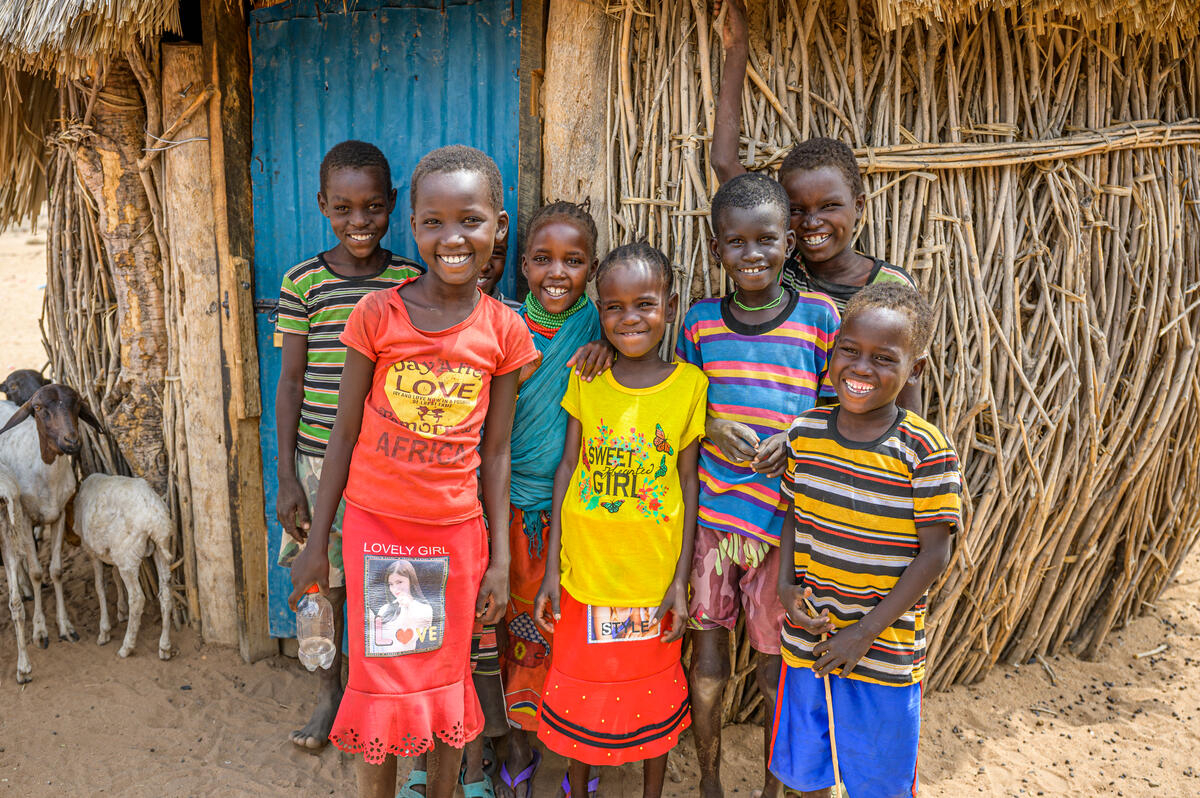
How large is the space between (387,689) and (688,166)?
1.97m

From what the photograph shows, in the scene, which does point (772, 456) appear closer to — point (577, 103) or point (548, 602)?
point (548, 602)

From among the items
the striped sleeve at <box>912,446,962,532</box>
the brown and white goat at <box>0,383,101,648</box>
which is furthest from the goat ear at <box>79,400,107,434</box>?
the striped sleeve at <box>912,446,962,532</box>

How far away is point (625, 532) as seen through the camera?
2436 mm

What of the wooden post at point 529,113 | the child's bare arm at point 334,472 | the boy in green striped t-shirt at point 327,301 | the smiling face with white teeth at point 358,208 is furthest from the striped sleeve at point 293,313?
the wooden post at point 529,113

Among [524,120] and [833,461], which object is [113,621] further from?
[833,461]

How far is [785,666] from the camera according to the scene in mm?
2359

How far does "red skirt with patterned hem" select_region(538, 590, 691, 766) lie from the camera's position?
246 centimetres

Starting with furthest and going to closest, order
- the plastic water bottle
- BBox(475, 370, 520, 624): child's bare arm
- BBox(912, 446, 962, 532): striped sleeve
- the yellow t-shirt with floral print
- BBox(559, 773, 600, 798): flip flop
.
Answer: the plastic water bottle → BBox(559, 773, 600, 798): flip flop → the yellow t-shirt with floral print → BBox(475, 370, 520, 624): child's bare arm → BBox(912, 446, 962, 532): striped sleeve

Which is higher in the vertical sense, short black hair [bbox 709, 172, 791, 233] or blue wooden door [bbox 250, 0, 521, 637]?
blue wooden door [bbox 250, 0, 521, 637]

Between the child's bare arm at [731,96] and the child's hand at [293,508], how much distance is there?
183 cm

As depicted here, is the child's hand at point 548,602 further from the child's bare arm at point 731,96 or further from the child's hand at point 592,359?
the child's bare arm at point 731,96

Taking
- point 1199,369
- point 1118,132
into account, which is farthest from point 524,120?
point 1199,369

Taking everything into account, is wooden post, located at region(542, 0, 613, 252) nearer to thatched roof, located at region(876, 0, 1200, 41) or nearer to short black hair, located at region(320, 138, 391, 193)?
short black hair, located at region(320, 138, 391, 193)

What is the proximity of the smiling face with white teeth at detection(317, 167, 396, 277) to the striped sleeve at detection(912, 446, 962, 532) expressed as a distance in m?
1.93
